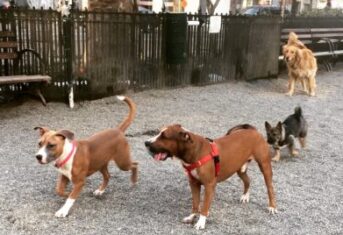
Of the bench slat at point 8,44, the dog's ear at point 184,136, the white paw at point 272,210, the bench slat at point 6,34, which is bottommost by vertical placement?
the white paw at point 272,210

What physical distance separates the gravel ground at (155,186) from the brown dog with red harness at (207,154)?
1.07 feet

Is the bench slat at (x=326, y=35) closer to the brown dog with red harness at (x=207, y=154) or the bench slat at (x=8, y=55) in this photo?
the bench slat at (x=8, y=55)

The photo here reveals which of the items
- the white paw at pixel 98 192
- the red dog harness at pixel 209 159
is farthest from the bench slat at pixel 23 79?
the red dog harness at pixel 209 159

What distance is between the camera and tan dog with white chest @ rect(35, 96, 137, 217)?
4.64 meters

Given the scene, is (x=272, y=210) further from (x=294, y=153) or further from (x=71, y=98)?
(x=71, y=98)

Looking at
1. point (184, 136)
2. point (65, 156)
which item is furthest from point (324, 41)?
point (65, 156)

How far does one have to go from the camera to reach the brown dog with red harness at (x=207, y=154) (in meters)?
4.41

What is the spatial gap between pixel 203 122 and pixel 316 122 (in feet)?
7.53

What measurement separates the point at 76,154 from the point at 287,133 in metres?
3.45

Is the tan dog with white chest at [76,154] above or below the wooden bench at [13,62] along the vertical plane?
below

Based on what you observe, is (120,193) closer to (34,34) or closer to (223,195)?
→ (223,195)

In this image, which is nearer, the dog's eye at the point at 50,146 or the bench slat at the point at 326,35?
the dog's eye at the point at 50,146

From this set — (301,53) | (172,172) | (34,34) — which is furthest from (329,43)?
(172,172)

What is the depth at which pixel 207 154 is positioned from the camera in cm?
459
